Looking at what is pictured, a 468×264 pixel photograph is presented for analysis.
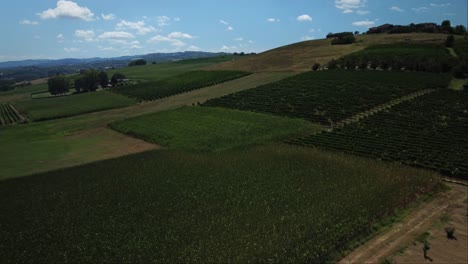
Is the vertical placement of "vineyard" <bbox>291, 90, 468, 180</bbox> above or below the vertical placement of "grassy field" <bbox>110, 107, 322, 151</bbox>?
above

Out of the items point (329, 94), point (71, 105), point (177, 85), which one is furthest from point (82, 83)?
point (329, 94)

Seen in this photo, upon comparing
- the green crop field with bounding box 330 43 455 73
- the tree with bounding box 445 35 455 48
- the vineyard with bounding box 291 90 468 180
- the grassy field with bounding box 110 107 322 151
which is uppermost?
the tree with bounding box 445 35 455 48

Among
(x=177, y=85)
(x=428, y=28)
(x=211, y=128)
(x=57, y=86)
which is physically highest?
(x=428, y=28)

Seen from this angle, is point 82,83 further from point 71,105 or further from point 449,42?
point 449,42

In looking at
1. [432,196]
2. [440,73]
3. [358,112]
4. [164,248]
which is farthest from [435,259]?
[440,73]

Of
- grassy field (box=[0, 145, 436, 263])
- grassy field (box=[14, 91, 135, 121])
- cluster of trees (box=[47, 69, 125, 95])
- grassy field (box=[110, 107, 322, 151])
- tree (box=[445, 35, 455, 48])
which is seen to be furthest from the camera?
cluster of trees (box=[47, 69, 125, 95])

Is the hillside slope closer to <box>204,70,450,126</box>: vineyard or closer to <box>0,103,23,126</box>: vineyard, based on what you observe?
<box>204,70,450,126</box>: vineyard

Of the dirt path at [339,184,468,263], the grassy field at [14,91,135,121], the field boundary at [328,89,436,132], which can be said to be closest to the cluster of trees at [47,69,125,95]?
the grassy field at [14,91,135,121]
